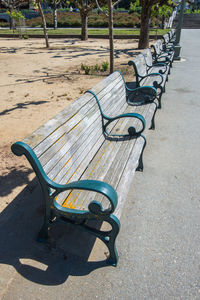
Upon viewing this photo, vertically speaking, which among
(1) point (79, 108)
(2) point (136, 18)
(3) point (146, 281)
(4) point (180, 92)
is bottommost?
(3) point (146, 281)

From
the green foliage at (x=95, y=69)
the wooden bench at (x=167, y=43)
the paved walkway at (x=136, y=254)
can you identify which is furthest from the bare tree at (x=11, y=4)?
the paved walkway at (x=136, y=254)

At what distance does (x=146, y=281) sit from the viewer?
2164mm

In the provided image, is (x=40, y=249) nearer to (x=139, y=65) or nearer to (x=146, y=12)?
(x=139, y=65)

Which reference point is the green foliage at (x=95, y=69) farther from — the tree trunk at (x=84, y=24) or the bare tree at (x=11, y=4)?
the bare tree at (x=11, y=4)

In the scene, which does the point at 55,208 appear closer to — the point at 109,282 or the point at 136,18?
the point at 109,282

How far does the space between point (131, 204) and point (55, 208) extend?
115 cm

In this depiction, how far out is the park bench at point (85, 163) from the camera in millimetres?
2012

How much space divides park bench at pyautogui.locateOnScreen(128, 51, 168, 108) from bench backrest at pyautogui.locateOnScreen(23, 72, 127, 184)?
2.26 m

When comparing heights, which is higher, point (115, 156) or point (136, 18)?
point (136, 18)

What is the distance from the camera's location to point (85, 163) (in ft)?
9.07

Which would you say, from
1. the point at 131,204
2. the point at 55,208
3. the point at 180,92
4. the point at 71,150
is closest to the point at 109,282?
the point at 55,208

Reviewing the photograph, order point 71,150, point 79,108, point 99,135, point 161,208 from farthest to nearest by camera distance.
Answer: point 99,135, point 161,208, point 79,108, point 71,150

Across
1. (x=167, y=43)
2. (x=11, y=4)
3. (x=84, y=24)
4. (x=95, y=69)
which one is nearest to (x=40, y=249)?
(x=95, y=69)

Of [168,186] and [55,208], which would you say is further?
[168,186]
